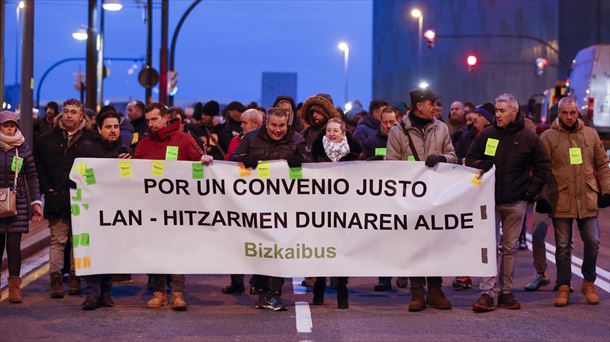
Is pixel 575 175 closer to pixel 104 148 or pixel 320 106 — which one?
pixel 320 106

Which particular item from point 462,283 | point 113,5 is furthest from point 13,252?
point 113,5

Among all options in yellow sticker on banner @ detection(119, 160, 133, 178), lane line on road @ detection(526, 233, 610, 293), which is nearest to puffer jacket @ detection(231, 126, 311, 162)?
yellow sticker on banner @ detection(119, 160, 133, 178)

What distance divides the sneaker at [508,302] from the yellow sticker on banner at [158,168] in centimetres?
325

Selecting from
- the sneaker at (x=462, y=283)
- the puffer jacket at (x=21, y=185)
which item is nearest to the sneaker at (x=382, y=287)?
the sneaker at (x=462, y=283)

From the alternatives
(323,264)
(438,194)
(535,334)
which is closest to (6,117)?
(323,264)

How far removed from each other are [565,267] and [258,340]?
367cm

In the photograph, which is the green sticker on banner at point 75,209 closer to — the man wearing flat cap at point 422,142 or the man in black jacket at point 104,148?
the man in black jacket at point 104,148

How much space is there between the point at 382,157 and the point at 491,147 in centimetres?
163

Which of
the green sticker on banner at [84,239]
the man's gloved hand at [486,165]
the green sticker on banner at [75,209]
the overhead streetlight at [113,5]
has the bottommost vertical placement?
the green sticker on banner at [84,239]

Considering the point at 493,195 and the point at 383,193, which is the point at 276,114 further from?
the point at 493,195

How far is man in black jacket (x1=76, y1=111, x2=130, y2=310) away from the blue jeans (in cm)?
411

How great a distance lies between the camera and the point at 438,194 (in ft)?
35.6

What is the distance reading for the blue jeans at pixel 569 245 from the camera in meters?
11.5

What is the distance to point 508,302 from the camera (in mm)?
11008
